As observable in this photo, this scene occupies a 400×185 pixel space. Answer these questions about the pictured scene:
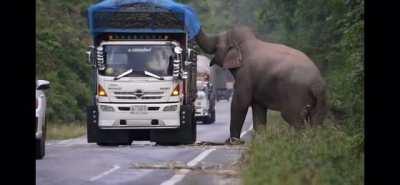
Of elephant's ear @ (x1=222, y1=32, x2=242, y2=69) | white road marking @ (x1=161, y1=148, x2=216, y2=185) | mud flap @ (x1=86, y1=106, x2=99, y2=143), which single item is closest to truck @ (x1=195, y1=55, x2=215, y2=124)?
elephant's ear @ (x1=222, y1=32, x2=242, y2=69)

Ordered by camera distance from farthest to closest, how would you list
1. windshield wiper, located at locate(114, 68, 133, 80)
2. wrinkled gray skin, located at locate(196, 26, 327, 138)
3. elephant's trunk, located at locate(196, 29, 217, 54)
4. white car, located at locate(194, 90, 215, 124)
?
white car, located at locate(194, 90, 215, 124)
elephant's trunk, located at locate(196, 29, 217, 54)
wrinkled gray skin, located at locate(196, 26, 327, 138)
windshield wiper, located at locate(114, 68, 133, 80)

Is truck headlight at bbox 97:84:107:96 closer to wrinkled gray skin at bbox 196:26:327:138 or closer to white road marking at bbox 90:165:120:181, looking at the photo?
wrinkled gray skin at bbox 196:26:327:138

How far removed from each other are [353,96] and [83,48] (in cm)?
3012

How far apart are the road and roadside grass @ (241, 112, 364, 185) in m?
0.90

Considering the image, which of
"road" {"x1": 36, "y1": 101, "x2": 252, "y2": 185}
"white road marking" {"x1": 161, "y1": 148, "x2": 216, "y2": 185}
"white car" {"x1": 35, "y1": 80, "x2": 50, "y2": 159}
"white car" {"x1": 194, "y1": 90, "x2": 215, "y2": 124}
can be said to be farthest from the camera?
"white car" {"x1": 194, "y1": 90, "x2": 215, "y2": 124}

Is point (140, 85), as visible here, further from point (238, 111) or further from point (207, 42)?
point (207, 42)

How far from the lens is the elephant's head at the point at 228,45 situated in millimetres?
28062

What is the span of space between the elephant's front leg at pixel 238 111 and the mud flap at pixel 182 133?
3.64 feet

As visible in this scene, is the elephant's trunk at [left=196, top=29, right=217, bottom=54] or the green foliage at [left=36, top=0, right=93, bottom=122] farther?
the green foliage at [left=36, top=0, right=93, bottom=122]

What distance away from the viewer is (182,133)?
26.8 meters

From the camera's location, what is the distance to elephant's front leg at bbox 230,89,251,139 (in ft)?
90.4

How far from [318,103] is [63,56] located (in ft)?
68.8

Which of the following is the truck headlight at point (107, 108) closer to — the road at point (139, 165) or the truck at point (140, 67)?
the truck at point (140, 67)

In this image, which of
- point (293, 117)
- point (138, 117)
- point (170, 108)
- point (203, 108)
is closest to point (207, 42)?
point (170, 108)
